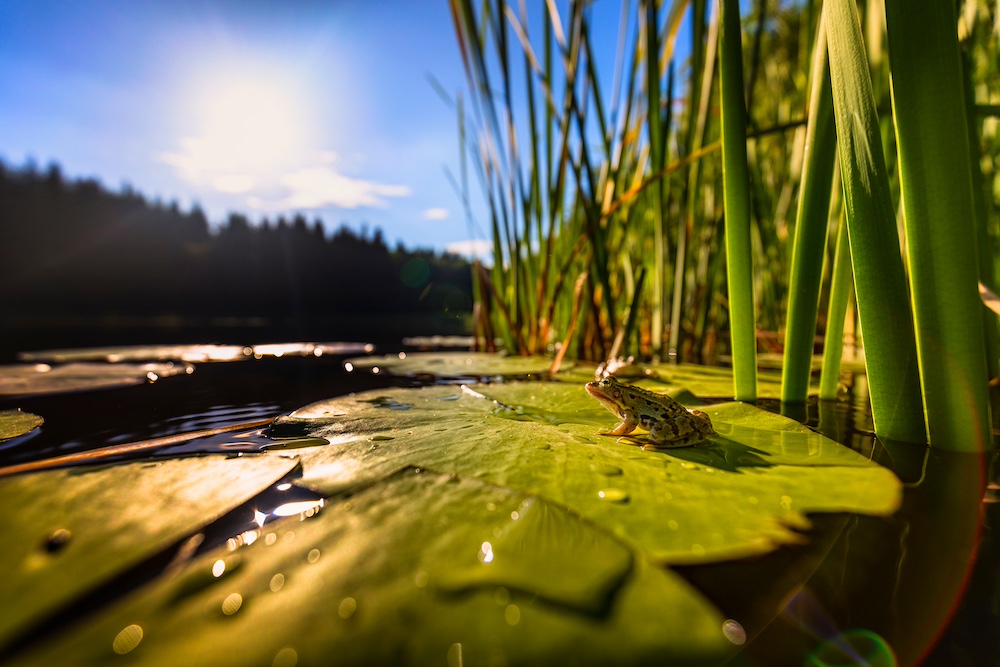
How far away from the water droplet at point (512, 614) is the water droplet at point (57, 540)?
0.53 metres

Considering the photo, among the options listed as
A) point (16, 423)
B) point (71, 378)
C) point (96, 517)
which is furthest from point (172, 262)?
point (96, 517)

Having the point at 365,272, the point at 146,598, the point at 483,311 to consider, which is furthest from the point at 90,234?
the point at 146,598

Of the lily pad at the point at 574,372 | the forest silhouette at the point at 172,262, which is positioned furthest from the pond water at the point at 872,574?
the forest silhouette at the point at 172,262

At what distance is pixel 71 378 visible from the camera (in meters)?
1.99

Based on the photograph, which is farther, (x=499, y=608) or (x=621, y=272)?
(x=621, y=272)

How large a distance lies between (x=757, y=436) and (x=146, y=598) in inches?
42.0

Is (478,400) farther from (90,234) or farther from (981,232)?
(90,234)

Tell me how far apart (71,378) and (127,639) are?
88.6 inches

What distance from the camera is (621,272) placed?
3.22 metres

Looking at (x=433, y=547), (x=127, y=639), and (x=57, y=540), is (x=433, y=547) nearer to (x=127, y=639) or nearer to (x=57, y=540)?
(x=127, y=639)

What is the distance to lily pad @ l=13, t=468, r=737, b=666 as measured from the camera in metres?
0.38

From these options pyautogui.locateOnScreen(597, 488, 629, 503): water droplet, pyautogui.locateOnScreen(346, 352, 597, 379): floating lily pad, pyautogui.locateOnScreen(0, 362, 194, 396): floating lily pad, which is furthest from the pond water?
pyautogui.locateOnScreen(346, 352, 597, 379): floating lily pad

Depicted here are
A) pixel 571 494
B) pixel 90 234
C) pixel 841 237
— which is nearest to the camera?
pixel 571 494

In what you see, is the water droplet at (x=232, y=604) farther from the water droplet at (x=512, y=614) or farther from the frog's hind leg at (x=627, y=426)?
the frog's hind leg at (x=627, y=426)
